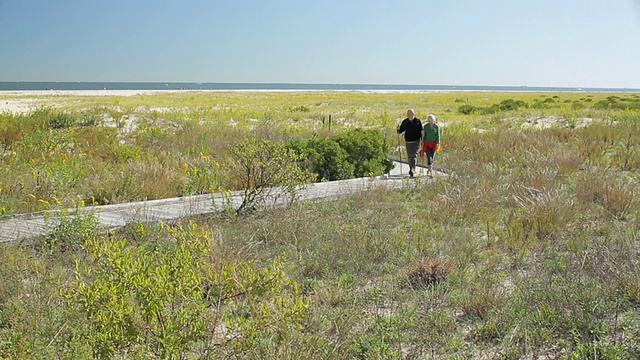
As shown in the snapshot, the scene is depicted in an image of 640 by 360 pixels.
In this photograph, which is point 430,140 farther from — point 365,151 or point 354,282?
point 354,282

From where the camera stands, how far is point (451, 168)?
11289 millimetres

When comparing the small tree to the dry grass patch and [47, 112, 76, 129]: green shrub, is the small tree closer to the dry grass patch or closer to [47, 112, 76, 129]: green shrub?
the dry grass patch

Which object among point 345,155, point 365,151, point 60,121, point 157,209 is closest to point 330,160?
point 345,155

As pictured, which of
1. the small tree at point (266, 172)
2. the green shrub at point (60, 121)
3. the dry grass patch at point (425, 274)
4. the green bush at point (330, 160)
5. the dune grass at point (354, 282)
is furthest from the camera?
the green shrub at point (60, 121)

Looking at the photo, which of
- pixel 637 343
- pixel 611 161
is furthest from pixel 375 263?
pixel 611 161

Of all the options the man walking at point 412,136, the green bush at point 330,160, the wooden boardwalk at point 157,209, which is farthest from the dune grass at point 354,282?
the man walking at point 412,136

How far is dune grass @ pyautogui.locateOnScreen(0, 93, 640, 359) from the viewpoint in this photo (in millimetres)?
2723

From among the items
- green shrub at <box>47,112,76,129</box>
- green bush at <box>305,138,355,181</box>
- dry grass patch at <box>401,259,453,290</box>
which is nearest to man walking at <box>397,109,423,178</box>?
green bush at <box>305,138,355,181</box>

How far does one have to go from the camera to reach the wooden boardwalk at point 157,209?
18.8ft

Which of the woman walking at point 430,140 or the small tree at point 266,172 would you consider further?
the woman walking at point 430,140

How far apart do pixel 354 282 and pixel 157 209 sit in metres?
3.62

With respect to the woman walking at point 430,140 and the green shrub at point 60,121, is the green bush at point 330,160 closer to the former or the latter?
the woman walking at point 430,140

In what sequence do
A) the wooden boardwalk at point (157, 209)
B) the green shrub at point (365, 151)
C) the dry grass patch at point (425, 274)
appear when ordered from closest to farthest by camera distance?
the dry grass patch at point (425, 274)
the wooden boardwalk at point (157, 209)
the green shrub at point (365, 151)

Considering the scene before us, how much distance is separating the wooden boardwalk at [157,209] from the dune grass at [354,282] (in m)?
0.25
